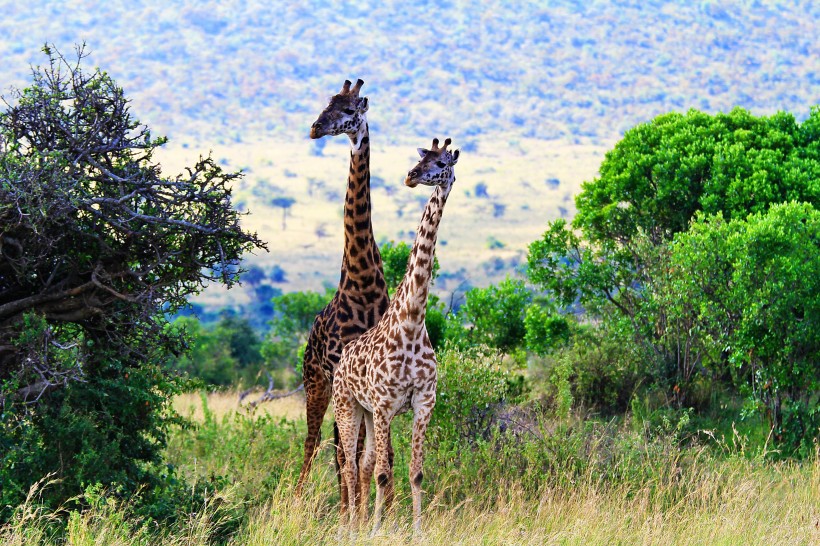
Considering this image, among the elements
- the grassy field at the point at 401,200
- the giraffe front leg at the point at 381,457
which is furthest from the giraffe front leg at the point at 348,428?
the grassy field at the point at 401,200

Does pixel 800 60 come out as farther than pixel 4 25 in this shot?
No

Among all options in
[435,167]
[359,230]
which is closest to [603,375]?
[359,230]

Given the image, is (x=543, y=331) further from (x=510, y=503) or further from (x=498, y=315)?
(x=510, y=503)

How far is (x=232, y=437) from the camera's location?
479 inches

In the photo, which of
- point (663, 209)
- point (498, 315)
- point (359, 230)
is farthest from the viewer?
point (498, 315)

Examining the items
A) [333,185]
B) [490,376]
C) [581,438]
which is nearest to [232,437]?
[490,376]

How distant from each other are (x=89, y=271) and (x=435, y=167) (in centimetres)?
323

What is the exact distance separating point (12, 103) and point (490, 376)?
524cm

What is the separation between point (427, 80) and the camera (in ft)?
465

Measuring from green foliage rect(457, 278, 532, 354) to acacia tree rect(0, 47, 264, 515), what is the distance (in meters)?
7.34

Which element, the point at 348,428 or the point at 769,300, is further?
the point at 769,300

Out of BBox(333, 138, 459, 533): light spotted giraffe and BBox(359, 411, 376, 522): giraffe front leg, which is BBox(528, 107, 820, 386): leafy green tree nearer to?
BBox(359, 411, 376, 522): giraffe front leg

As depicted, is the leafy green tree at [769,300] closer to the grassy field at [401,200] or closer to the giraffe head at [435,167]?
the giraffe head at [435,167]

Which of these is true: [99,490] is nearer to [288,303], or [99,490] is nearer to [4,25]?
[288,303]
